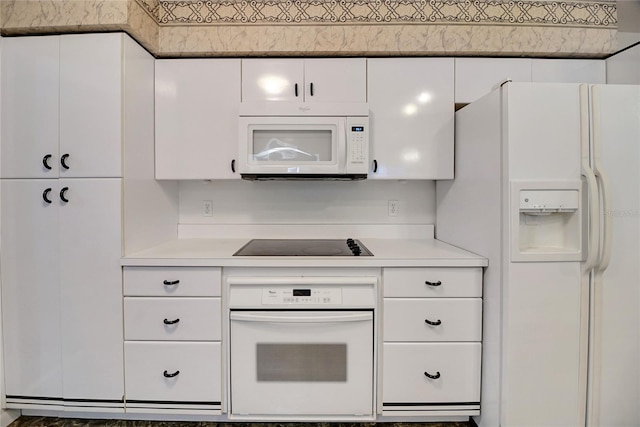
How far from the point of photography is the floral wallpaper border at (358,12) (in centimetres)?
178

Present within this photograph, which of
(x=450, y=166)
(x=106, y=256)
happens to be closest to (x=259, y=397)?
(x=106, y=256)

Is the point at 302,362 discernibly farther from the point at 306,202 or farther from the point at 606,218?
the point at 606,218

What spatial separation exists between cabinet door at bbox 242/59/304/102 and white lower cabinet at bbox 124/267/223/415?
3.56 feet

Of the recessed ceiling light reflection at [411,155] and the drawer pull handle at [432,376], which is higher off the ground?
the recessed ceiling light reflection at [411,155]

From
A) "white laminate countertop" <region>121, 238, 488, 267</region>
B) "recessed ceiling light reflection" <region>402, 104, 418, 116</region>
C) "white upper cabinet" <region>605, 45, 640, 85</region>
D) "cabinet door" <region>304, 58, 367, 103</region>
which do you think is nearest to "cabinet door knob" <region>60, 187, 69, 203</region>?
"white laminate countertop" <region>121, 238, 488, 267</region>

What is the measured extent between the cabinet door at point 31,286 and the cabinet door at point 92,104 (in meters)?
0.23

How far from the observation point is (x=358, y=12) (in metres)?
1.79

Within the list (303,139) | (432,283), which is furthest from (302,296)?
(303,139)

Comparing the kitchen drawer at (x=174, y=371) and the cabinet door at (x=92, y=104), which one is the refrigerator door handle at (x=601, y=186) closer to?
the kitchen drawer at (x=174, y=371)

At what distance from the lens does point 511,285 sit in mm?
1323

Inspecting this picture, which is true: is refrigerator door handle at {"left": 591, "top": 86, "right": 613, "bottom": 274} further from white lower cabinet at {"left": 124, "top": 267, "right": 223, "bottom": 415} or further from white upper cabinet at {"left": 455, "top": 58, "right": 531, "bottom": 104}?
white lower cabinet at {"left": 124, "top": 267, "right": 223, "bottom": 415}

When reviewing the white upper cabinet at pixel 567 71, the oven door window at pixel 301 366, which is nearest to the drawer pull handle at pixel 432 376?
the oven door window at pixel 301 366

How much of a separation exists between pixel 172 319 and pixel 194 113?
3.85ft

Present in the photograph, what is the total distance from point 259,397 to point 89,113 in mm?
1659
